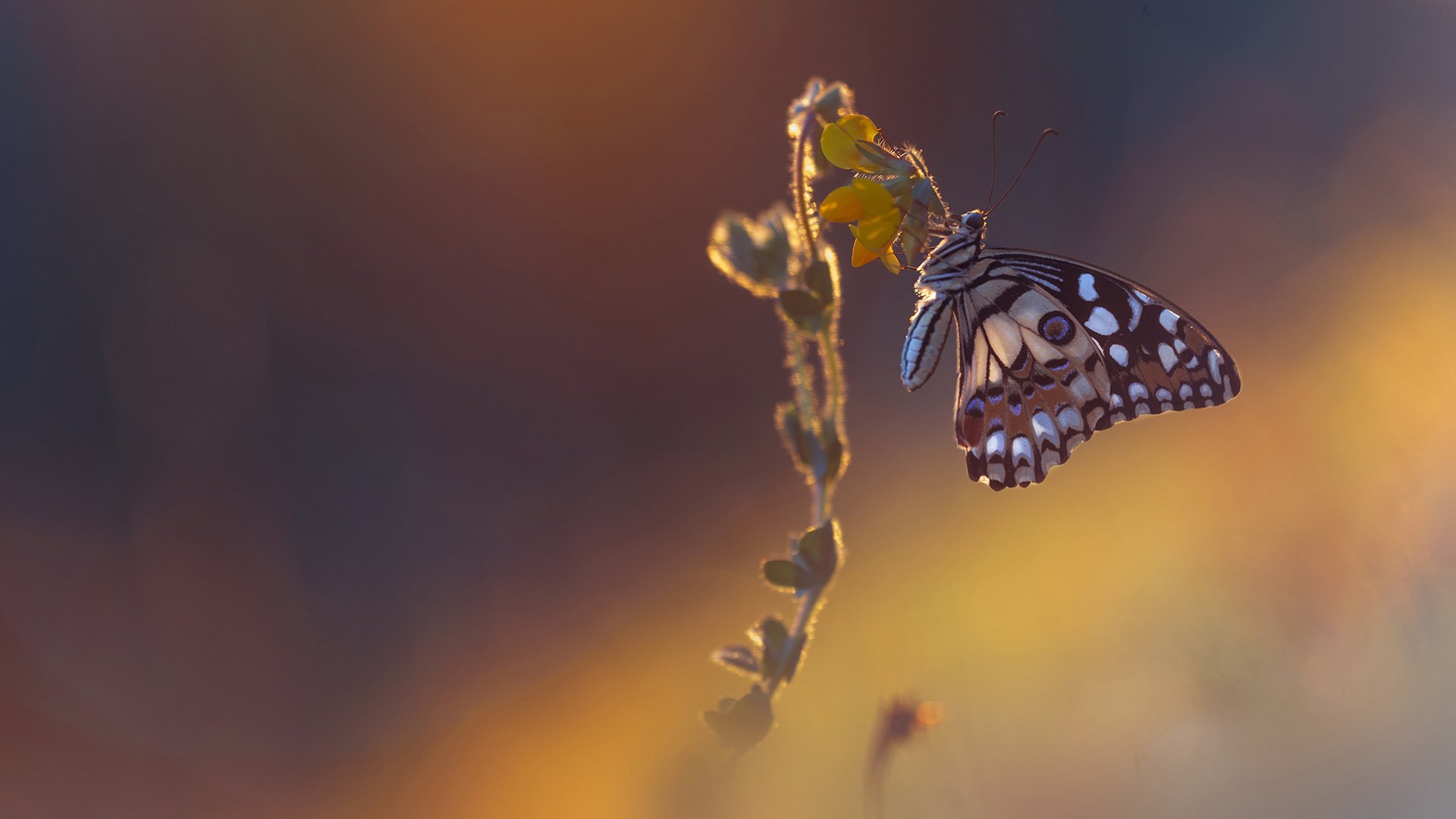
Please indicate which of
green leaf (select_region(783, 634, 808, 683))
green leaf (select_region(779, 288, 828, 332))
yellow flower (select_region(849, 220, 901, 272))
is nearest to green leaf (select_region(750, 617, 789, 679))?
green leaf (select_region(783, 634, 808, 683))

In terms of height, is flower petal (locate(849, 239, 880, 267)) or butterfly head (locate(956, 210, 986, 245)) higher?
butterfly head (locate(956, 210, 986, 245))

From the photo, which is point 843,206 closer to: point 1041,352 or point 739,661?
point 1041,352

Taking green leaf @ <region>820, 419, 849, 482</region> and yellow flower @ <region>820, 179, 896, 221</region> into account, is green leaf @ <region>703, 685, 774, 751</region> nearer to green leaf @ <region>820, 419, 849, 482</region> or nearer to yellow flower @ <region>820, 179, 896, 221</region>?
green leaf @ <region>820, 419, 849, 482</region>

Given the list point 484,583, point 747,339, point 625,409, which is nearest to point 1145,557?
point 747,339

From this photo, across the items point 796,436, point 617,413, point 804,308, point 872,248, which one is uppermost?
point 617,413

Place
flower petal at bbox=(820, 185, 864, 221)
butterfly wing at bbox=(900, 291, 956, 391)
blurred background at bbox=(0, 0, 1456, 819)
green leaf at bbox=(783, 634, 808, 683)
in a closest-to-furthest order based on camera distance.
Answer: green leaf at bbox=(783, 634, 808, 683) → flower petal at bbox=(820, 185, 864, 221) → butterfly wing at bbox=(900, 291, 956, 391) → blurred background at bbox=(0, 0, 1456, 819)

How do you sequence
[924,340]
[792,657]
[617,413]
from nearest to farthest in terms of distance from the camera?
[792,657], [924,340], [617,413]

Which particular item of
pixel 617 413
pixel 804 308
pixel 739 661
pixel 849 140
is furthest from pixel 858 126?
pixel 617 413
